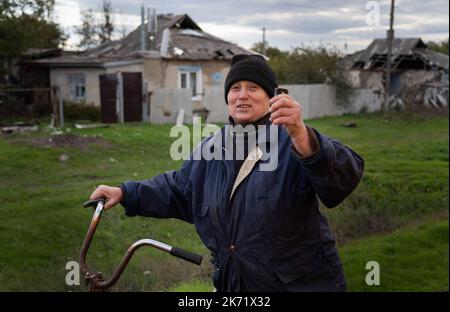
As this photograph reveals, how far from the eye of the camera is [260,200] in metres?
2.12

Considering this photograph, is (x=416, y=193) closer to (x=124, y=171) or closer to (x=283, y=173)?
(x=124, y=171)

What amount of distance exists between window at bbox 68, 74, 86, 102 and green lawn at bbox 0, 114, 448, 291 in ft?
32.5

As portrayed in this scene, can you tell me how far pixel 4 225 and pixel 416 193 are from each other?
675 centimetres

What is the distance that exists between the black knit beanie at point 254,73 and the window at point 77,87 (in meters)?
16.6

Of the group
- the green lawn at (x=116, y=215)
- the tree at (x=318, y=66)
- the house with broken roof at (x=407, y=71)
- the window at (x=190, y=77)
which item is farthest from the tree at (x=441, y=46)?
the green lawn at (x=116, y=215)

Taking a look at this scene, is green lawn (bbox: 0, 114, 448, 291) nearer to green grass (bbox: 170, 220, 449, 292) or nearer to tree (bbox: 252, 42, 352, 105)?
green grass (bbox: 170, 220, 449, 292)

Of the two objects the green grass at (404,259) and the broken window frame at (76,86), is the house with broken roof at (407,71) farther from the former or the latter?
the green grass at (404,259)

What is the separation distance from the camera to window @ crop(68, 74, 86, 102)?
18.4 m

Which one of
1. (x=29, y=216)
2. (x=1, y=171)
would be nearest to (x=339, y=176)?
(x=1, y=171)

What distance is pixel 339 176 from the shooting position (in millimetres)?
1960

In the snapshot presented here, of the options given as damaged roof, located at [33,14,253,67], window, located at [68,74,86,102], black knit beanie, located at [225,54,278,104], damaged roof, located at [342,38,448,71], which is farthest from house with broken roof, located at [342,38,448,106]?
black knit beanie, located at [225,54,278,104]

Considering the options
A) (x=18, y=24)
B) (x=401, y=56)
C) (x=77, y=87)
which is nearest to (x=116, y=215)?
(x=18, y=24)

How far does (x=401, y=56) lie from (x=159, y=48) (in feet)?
45.6
